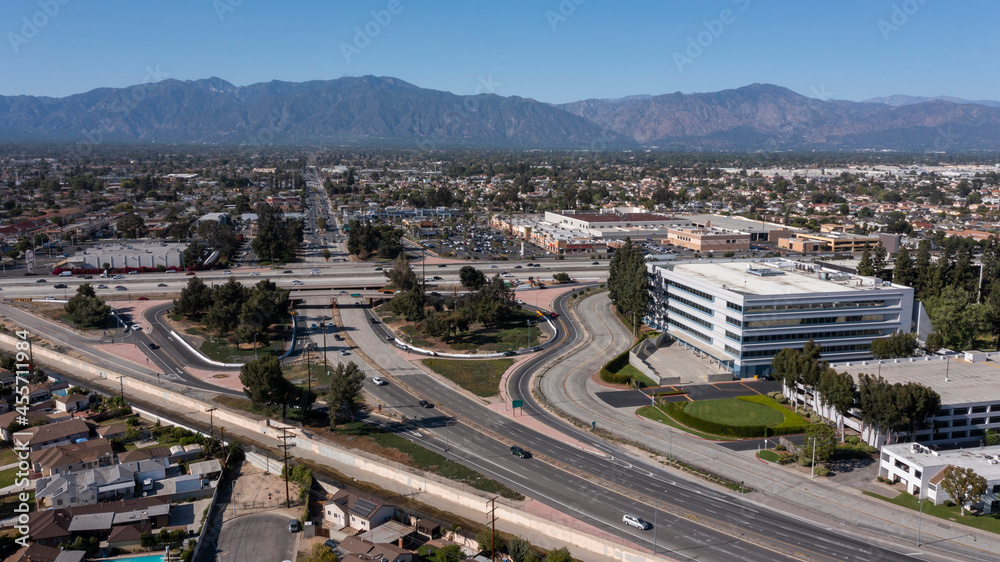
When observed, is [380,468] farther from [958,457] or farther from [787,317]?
[787,317]

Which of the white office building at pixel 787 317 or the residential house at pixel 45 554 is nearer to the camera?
the residential house at pixel 45 554

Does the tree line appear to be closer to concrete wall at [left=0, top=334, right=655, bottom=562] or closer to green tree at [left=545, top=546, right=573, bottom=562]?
concrete wall at [left=0, top=334, right=655, bottom=562]

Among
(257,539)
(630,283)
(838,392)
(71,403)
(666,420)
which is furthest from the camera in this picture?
(630,283)

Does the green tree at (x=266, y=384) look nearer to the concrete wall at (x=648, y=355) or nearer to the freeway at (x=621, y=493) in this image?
the freeway at (x=621, y=493)

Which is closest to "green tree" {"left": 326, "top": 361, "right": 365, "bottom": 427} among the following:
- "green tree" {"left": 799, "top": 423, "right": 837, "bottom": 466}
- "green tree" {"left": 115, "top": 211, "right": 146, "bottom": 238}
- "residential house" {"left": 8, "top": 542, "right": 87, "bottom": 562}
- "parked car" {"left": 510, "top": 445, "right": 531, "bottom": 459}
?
"parked car" {"left": 510, "top": 445, "right": 531, "bottom": 459}

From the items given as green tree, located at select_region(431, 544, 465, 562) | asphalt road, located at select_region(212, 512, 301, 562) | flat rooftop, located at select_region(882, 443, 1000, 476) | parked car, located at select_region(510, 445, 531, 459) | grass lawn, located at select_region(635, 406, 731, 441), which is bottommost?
asphalt road, located at select_region(212, 512, 301, 562)

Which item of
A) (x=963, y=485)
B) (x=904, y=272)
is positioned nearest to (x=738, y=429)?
(x=963, y=485)
